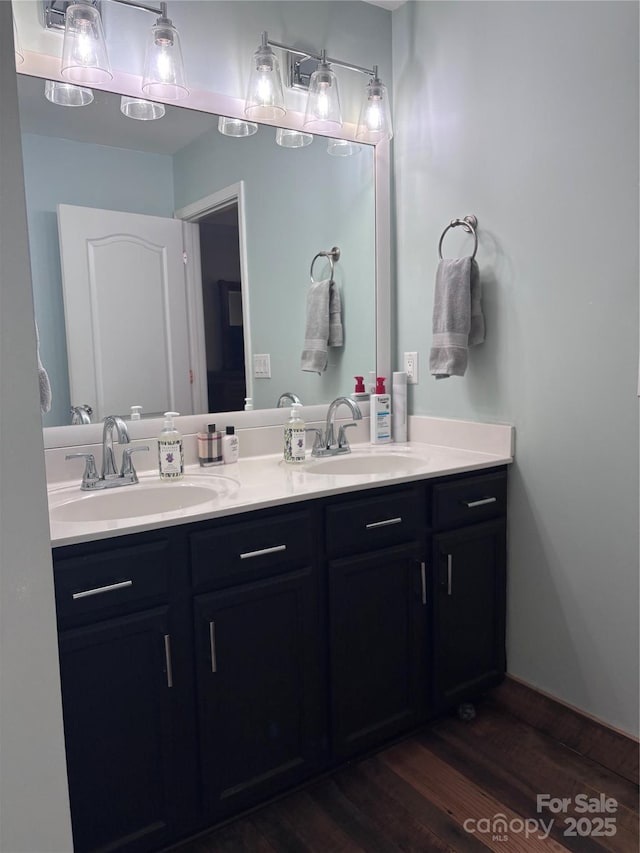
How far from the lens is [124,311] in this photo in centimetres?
180

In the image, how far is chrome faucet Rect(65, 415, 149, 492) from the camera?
5.45 feet

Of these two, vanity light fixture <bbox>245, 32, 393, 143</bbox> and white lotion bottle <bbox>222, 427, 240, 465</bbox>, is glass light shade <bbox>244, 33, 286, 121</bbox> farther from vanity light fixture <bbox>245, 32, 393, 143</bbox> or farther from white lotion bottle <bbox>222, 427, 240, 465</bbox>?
white lotion bottle <bbox>222, 427, 240, 465</bbox>

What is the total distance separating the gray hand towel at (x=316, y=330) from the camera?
7.22 ft

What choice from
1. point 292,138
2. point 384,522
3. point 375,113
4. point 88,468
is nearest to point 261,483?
point 384,522

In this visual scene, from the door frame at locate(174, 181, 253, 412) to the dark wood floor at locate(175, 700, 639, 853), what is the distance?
117cm

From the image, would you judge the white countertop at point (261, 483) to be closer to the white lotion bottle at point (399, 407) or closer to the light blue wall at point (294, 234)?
the white lotion bottle at point (399, 407)

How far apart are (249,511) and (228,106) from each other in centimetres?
131

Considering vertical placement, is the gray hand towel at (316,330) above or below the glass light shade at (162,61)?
below

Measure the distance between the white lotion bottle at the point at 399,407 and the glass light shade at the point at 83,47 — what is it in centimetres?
134

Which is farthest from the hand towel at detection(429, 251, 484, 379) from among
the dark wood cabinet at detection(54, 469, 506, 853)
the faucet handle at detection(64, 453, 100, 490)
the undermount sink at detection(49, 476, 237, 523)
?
the faucet handle at detection(64, 453, 100, 490)

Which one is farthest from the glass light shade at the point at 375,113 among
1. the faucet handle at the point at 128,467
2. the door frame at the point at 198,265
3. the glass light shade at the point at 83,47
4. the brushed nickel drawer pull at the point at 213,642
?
the brushed nickel drawer pull at the point at 213,642

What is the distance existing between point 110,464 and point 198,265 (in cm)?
68

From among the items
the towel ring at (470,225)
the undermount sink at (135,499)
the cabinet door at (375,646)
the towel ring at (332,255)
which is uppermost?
the towel ring at (470,225)

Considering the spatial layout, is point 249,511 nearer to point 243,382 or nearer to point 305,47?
point 243,382
